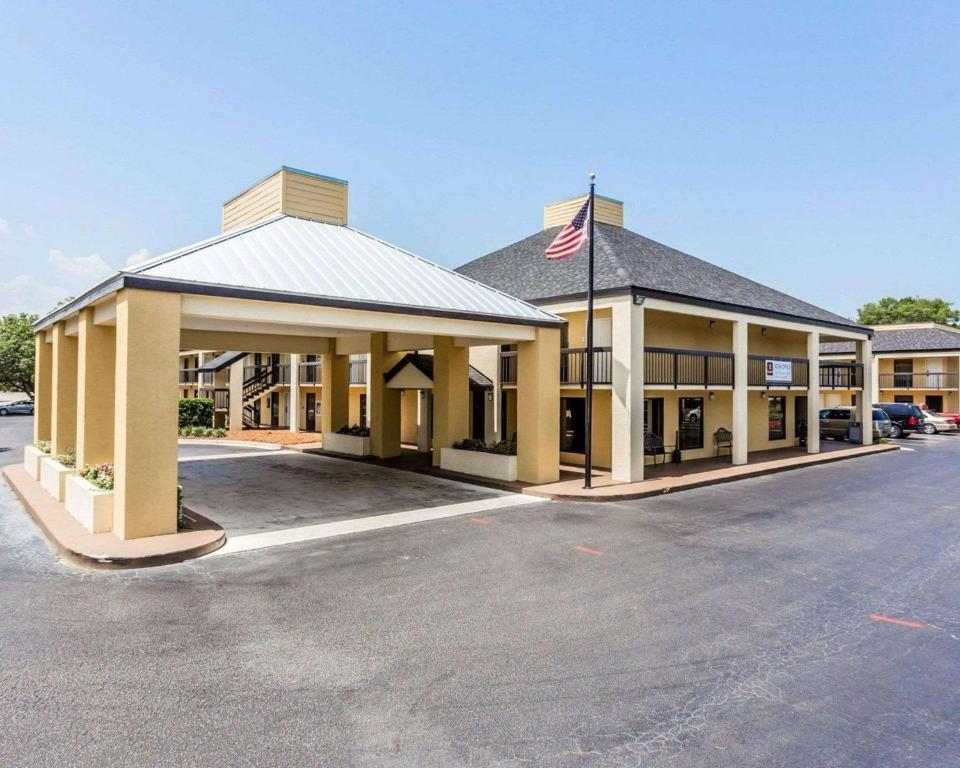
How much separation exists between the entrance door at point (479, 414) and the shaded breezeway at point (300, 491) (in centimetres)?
469

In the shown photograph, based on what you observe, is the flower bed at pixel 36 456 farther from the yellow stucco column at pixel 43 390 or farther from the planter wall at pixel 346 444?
the planter wall at pixel 346 444

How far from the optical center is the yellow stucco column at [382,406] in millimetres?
21609

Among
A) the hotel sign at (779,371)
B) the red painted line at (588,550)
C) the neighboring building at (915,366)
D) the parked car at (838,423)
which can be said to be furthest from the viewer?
the neighboring building at (915,366)

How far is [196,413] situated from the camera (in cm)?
3306

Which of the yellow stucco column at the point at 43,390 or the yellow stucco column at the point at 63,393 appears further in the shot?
the yellow stucco column at the point at 43,390

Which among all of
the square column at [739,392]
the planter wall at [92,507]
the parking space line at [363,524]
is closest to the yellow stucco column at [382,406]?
the parking space line at [363,524]

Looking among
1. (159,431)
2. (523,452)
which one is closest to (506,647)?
(159,431)

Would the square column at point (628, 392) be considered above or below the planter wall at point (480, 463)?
above

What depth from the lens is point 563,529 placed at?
11.4 meters

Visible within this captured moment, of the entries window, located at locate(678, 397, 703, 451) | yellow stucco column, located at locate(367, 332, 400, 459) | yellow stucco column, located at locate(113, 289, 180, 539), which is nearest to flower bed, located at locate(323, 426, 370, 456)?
yellow stucco column, located at locate(367, 332, 400, 459)

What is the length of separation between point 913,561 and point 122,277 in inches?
526

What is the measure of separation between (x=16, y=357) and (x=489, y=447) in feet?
193

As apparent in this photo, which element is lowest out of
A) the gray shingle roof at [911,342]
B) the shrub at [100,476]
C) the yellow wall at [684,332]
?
the shrub at [100,476]

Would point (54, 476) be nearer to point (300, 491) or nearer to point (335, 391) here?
point (300, 491)
